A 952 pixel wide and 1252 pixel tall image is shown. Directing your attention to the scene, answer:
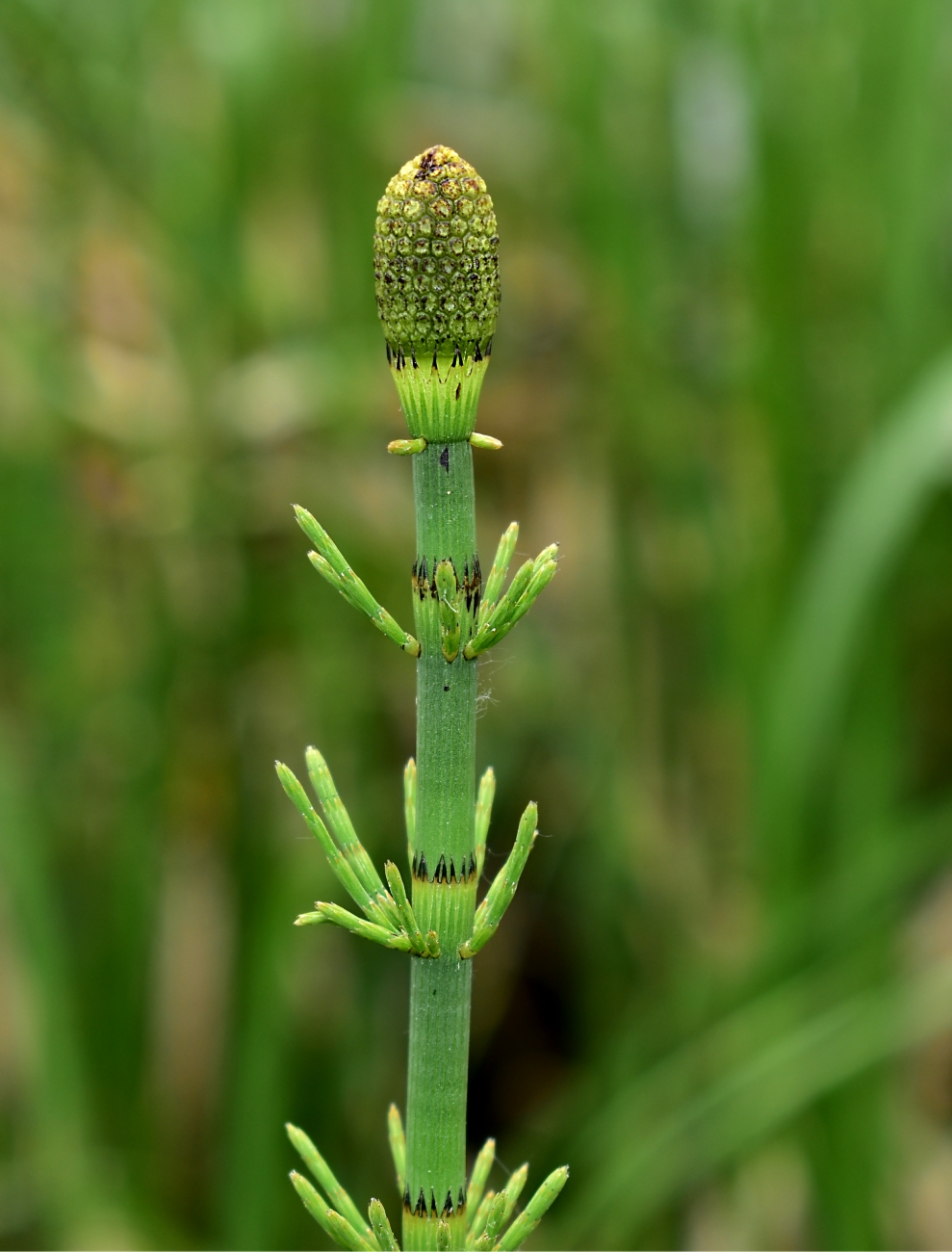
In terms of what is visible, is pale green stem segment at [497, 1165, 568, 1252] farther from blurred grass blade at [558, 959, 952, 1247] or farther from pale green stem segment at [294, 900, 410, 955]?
blurred grass blade at [558, 959, 952, 1247]

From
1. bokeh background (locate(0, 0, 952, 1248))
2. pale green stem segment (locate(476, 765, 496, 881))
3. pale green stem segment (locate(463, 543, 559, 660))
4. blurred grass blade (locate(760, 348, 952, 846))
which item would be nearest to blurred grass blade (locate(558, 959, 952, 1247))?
bokeh background (locate(0, 0, 952, 1248))

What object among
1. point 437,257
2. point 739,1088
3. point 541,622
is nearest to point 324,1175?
point 437,257

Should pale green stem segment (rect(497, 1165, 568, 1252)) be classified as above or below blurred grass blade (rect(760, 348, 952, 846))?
below

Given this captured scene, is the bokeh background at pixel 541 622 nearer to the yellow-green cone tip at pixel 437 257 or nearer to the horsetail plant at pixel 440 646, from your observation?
the horsetail plant at pixel 440 646

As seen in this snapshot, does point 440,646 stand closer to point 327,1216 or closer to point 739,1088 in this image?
point 327,1216

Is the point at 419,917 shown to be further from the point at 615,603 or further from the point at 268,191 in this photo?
the point at 268,191

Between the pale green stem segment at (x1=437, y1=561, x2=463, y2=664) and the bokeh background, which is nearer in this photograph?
the pale green stem segment at (x1=437, y1=561, x2=463, y2=664)

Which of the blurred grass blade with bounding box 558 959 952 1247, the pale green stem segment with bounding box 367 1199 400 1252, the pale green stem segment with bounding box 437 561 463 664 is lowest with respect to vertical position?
the blurred grass blade with bounding box 558 959 952 1247

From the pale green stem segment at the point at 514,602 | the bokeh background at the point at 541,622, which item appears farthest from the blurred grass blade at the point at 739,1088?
the pale green stem segment at the point at 514,602
